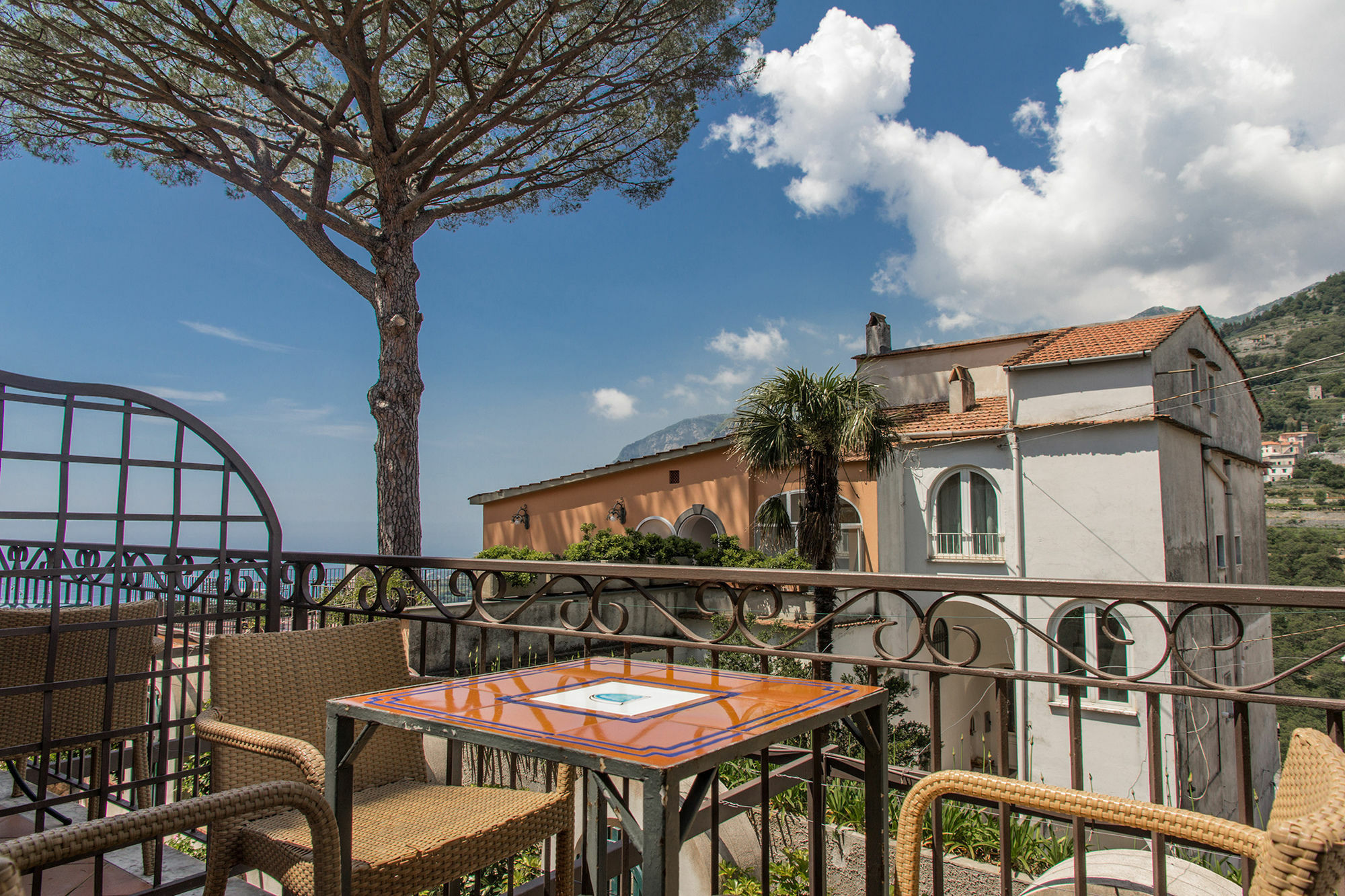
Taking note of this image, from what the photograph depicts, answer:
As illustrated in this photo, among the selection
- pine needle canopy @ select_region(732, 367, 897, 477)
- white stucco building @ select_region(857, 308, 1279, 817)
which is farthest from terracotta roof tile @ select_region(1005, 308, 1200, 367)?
pine needle canopy @ select_region(732, 367, 897, 477)

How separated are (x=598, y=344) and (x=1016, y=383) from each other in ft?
222

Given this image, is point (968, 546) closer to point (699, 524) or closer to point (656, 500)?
point (699, 524)

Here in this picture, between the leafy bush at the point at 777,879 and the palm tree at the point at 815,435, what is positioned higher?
the palm tree at the point at 815,435

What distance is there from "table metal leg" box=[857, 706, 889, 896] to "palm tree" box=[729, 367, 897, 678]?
11.6 metres

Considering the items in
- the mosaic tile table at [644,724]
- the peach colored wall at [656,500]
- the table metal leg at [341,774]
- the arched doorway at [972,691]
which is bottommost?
the arched doorway at [972,691]

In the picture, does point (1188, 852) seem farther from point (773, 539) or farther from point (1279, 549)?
point (1279, 549)

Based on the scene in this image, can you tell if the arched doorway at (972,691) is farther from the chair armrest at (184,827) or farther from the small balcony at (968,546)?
the chair armrest at (184,827)

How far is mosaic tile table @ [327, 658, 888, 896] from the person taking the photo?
113cm

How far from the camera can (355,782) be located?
6.98 feet

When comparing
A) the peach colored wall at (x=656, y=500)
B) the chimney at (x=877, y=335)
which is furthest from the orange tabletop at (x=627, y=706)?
the chimney at (x=877, y=335)

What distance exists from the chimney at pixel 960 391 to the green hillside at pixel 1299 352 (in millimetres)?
9557

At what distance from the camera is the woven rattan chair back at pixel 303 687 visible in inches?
77.4

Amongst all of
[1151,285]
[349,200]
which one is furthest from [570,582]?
[1151,285]

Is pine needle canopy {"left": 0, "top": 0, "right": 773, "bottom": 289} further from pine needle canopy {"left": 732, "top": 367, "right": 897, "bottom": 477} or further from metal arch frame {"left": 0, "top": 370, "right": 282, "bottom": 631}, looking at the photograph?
metal arch frame {"left": 0, "top": 370, "right": 282, "bottom": 631}
